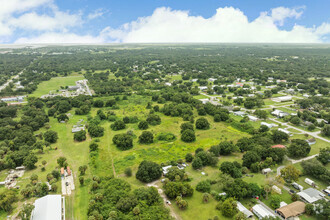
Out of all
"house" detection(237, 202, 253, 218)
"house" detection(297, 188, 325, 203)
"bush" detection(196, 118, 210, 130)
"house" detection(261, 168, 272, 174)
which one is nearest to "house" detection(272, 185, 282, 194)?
"house" detection(297, 188, 325, 203)

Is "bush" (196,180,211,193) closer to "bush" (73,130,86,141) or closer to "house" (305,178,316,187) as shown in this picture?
"house" (305,178,316,187)

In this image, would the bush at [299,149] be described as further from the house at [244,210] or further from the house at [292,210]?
the house at [244,210]

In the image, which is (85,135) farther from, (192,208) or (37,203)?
(192,208)

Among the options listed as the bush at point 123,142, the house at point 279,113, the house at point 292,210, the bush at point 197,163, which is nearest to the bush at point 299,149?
the house at point 292,210

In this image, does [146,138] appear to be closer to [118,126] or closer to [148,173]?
[118,126]

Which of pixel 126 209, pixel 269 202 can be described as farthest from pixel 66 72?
pixel 269 202

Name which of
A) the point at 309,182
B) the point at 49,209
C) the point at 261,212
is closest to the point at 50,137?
the point at 49,209
